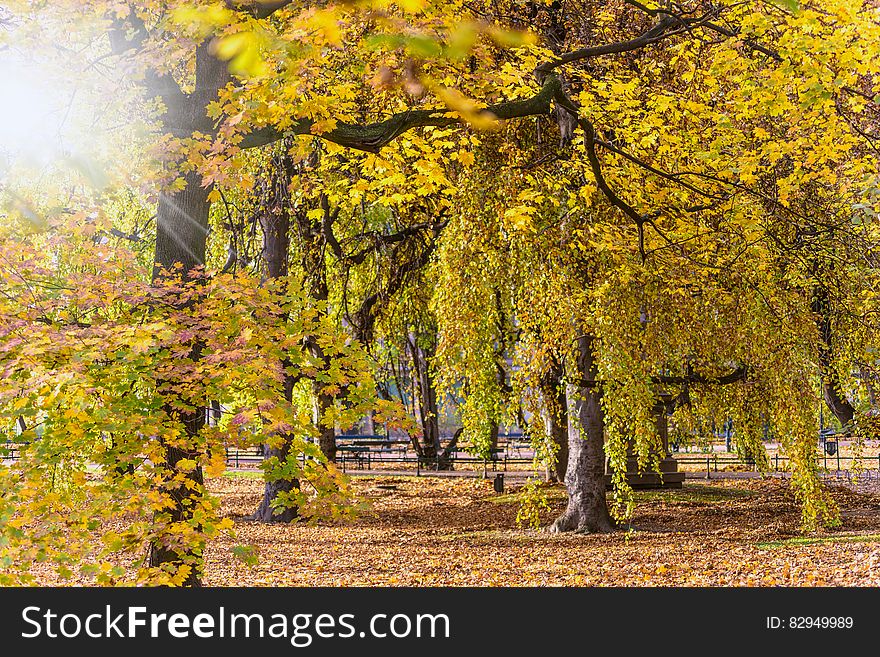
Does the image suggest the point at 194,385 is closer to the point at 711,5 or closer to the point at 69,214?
the point at 69,214

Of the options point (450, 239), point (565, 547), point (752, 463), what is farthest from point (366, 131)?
point (752, 463)

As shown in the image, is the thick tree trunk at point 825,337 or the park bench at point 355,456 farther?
the park bench at point 355,456

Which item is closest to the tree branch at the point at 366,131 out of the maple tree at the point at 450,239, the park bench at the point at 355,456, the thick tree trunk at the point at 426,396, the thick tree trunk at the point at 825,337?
the maple tree at the point at 450,239

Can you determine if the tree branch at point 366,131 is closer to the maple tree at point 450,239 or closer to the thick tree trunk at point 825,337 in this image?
the maple tree at point 450,239

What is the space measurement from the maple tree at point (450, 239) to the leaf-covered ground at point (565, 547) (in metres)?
0.79

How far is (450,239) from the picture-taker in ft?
30.9

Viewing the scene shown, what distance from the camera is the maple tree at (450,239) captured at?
4477 millimetres

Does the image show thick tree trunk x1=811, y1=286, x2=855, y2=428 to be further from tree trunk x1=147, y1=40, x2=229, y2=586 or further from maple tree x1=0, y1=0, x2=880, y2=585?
tree trunk x1=147, y1=40, x2=229, y2=586

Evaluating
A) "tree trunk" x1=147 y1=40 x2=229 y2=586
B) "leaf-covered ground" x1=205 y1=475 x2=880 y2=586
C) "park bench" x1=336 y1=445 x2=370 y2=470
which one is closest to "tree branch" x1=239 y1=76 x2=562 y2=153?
"tree trunk" x1=147 y1=40 x2=229 y2=586

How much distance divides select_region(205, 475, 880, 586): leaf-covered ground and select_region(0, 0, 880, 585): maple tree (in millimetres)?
794

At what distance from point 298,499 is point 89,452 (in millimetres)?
1070

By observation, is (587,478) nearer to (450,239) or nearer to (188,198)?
(450,239)

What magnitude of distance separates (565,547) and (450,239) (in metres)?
3.85

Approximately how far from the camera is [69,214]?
5.82 metres
